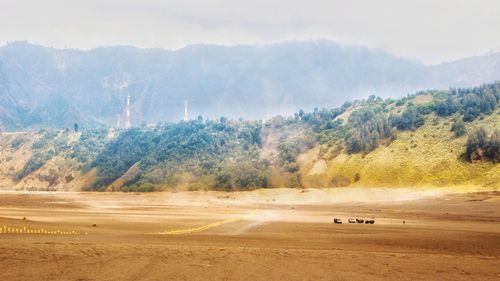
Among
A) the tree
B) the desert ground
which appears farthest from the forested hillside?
the desert ground

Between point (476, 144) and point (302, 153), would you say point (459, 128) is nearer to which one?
point (476, 144)

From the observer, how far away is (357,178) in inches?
3369

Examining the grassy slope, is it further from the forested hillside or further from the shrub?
the shrub

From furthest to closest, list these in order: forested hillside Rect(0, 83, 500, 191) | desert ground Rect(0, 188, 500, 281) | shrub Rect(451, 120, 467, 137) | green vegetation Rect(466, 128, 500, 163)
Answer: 1. shrub Rect(451, 120, 467, 137)
2. forested hillside Rect(0, 83, 500, 191)
3. green vegetation Rect(466, 128, 500, 163)
4. desert ground Rect(0, 188, 500, 281)

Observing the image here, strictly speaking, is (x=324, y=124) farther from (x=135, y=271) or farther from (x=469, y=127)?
(x=135, y=271)

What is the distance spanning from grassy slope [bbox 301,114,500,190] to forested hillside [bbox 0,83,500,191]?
0.55 feet

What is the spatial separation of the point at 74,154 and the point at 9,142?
39158mm

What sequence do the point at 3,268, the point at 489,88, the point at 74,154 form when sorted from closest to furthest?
the point at 3,268, the point at 489,88, the point at 74,154

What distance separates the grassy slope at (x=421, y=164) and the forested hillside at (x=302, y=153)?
0.17 m

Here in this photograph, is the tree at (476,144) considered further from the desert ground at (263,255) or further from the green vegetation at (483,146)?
the desert ground at (263,255)

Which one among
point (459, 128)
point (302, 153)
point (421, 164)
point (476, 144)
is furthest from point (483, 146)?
point (302, 153)

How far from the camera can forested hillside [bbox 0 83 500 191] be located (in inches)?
3157

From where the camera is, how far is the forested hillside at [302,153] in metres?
80.2

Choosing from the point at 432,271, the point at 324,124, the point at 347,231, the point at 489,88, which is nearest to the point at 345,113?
the point at 324,124
